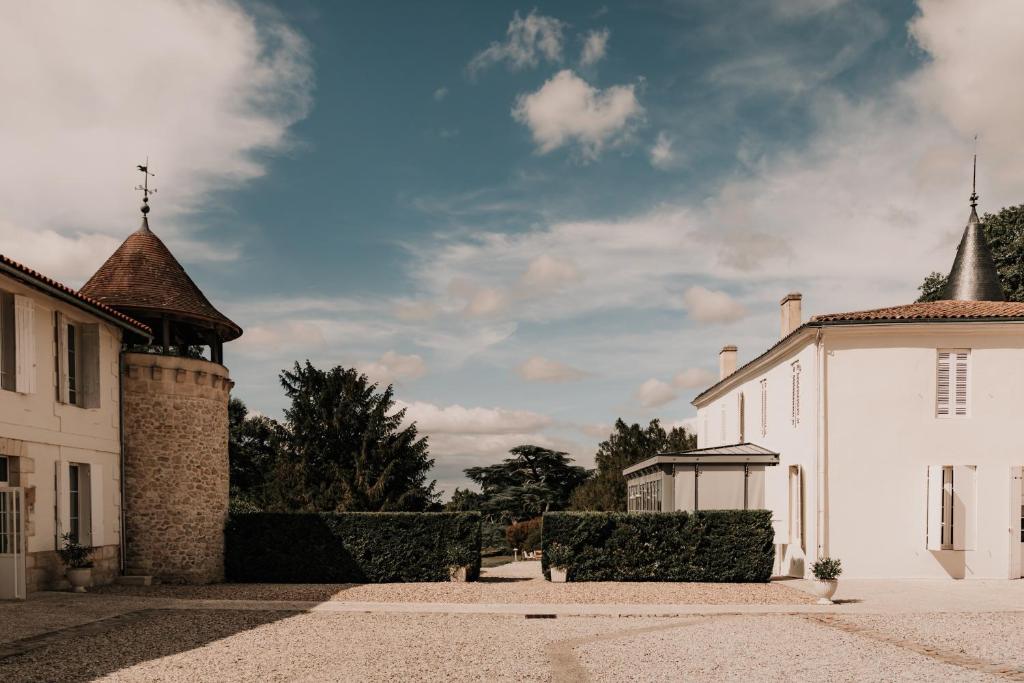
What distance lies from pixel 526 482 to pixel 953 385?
25.8m

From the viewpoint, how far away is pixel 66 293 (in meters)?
14.6

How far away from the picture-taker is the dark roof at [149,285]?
17.6m

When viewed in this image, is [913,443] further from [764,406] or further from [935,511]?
[764,406]

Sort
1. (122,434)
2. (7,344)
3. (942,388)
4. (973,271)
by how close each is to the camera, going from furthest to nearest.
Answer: (973,271) → (942,388) → (122,434) → (7,344)

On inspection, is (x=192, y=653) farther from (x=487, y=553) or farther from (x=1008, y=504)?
(x=487, y=553)

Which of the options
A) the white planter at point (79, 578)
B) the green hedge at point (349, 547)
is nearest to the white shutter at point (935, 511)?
the green hedge at point (349, 547)

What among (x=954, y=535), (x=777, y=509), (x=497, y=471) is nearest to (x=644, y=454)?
(x=497, y=471)

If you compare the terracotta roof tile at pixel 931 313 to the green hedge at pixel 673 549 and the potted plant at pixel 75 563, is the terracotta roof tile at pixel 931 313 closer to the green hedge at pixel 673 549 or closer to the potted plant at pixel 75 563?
the green hedge at pixel 673 549

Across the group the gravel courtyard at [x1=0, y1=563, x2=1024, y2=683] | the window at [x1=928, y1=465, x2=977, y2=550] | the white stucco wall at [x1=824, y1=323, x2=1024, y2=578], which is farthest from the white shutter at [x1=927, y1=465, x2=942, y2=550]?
the gravel courtyard at [x1=0, y1=563, x2=1024, y2=683]

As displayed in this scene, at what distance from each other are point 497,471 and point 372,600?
2764 cm

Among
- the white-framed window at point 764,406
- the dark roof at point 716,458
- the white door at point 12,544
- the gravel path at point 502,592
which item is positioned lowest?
the gravel path at point 502,592

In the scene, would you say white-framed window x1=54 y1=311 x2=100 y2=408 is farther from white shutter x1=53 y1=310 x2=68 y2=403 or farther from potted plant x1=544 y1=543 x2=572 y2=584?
potted plant x1=544 y1=543 x2=572 y2=584

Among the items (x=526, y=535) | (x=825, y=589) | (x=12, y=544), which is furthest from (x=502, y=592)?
(x=526, y=535)

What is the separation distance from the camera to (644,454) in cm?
4291
